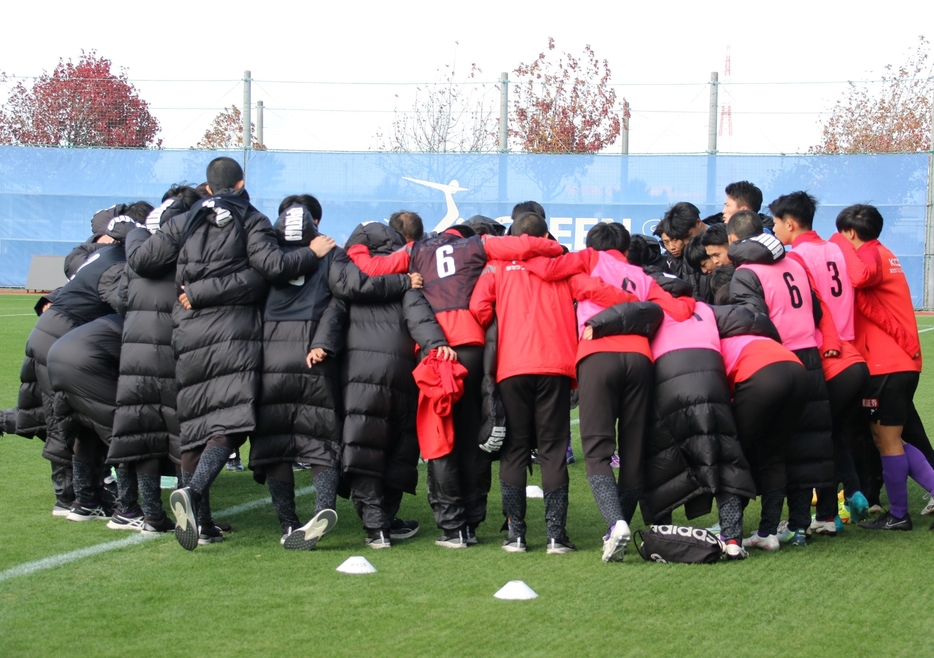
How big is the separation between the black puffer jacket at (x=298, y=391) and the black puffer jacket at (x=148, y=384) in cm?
57

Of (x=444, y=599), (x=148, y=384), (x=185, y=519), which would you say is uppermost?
(x=148, y=384)

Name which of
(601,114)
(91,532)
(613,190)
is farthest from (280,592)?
(601,114)

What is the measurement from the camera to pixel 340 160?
964 inches

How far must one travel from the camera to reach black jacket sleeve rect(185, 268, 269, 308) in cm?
597

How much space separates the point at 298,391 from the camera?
6.04 meters

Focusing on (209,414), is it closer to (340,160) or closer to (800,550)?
(800,550)

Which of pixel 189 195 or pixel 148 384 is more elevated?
pixel 189 195

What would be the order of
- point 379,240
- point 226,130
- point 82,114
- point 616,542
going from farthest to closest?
point 226,130 < point 82,114 < point 379,240 < point 616,542

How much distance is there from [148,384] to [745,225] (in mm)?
3617

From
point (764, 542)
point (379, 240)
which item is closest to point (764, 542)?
point (764, 542)

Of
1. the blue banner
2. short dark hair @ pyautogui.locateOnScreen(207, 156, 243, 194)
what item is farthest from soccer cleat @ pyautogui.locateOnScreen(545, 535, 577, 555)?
the blue banner

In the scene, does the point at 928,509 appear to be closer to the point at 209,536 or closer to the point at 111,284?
the point at 209,536

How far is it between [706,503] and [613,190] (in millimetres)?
18618

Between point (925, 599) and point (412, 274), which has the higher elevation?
point (412, 274)
